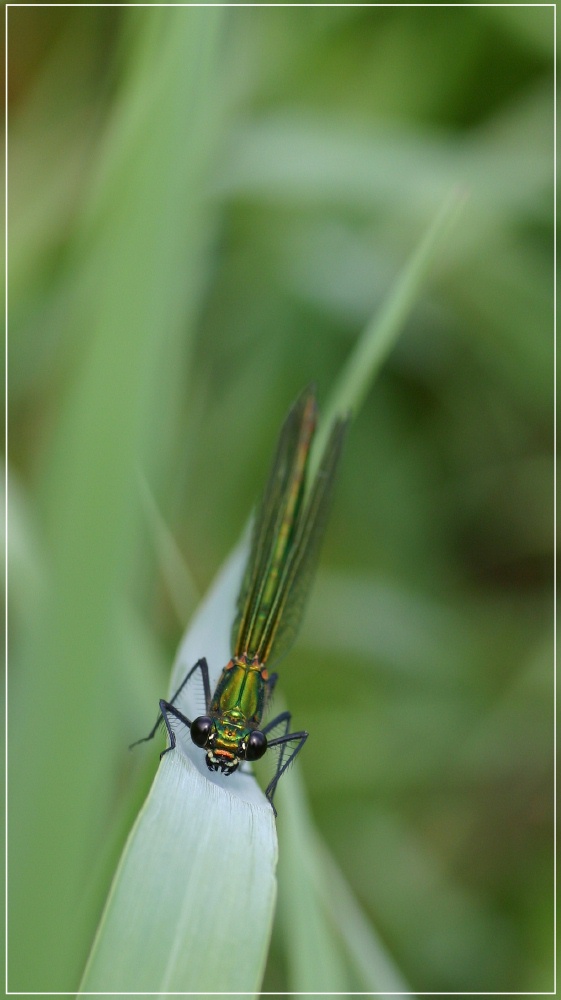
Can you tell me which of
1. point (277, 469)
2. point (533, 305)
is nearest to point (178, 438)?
point (277, 469)

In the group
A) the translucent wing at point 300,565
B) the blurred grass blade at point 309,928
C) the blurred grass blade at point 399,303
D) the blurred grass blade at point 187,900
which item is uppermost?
the blurred grass blade at point 399,303

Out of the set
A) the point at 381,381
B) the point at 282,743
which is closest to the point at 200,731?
the point at 282,743

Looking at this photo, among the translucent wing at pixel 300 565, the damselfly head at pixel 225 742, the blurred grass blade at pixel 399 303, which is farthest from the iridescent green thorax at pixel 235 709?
the blurred grass blade at pixel 399 303

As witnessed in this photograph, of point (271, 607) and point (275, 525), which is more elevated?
point (275, 525)

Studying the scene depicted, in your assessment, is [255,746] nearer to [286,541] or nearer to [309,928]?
[309,928]

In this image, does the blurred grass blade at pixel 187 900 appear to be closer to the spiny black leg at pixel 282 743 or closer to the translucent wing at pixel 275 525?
the spiny black leg at pixel 282 743

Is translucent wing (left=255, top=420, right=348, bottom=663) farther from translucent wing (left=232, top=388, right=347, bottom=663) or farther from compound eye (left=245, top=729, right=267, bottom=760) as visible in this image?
compound eye (left=245, top=729, right=267, bottom=760)

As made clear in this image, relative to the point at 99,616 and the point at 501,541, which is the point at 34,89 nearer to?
the point at 99,616
